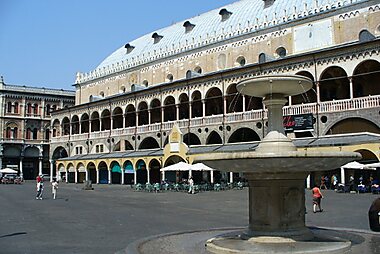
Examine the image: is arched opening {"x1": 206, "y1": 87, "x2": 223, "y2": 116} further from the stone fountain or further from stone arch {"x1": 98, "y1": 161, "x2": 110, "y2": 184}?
the stone fountain

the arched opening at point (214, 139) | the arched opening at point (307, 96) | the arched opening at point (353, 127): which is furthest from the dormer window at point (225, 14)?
the arched opening at point (353, 127)

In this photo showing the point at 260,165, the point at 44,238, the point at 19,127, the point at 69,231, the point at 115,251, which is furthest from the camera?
the point at 19,127

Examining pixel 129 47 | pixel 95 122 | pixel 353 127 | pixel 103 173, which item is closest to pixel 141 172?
pixel 103 173

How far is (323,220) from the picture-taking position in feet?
52.0

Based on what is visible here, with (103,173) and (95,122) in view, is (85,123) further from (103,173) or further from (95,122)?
(103,173)

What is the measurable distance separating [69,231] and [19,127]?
206ft

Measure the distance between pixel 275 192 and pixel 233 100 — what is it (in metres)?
31.2

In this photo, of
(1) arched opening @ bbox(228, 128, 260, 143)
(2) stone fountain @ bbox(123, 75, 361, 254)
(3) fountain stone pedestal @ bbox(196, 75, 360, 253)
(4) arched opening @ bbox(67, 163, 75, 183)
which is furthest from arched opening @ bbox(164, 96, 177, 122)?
(3) fountain stone pedestal @ bbox(196, 75, 360, 253)

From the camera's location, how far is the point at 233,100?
132 ft

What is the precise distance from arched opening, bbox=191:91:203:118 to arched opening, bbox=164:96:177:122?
1962 mm

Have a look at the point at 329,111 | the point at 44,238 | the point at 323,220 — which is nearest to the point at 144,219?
the point at 44,238

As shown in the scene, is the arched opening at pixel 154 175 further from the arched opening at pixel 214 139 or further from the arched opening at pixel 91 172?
the arched opening at pixel 91 172

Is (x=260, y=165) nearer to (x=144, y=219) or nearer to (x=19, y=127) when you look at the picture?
(x=144, y=219)

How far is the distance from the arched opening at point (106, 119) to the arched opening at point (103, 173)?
19.4 feet
